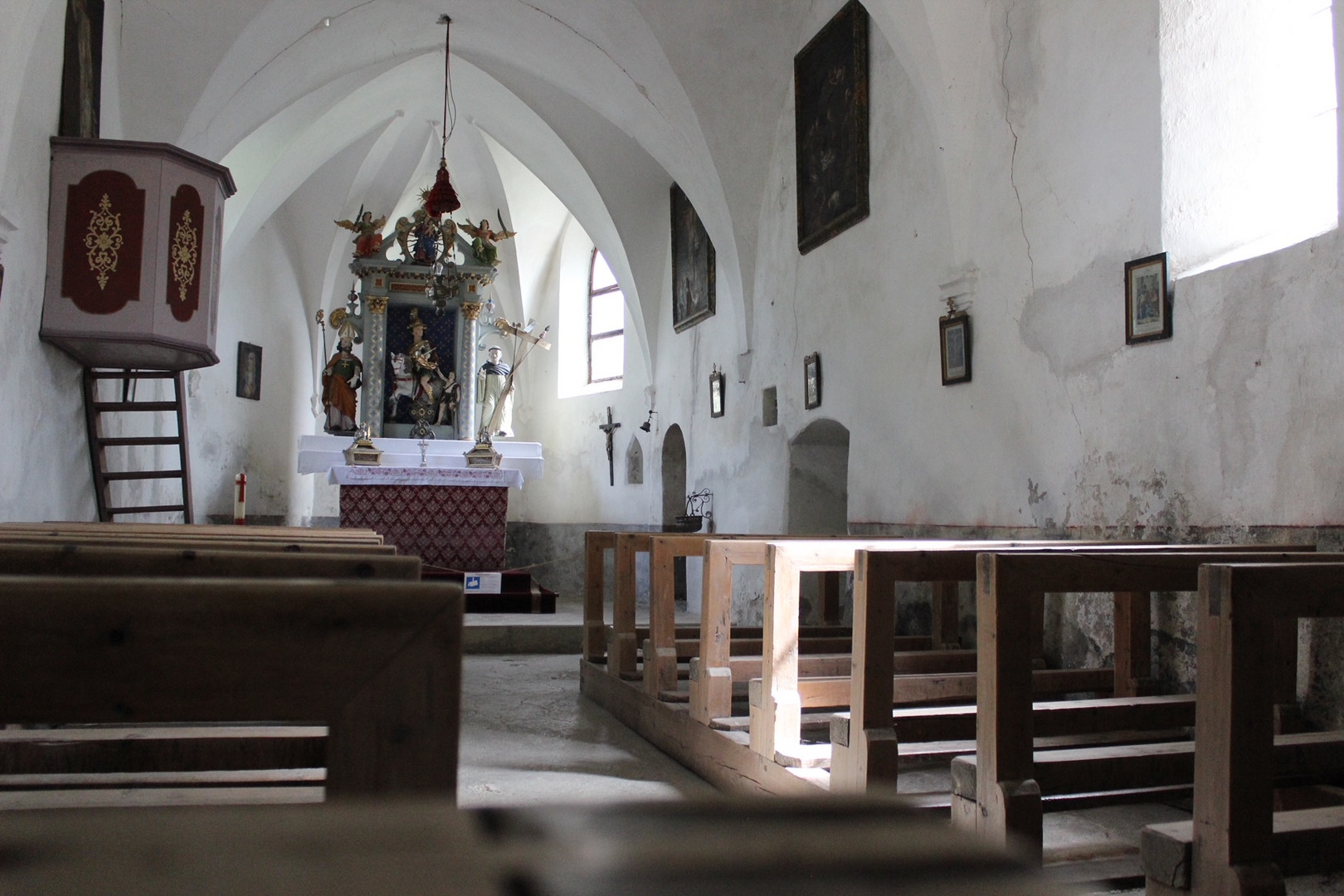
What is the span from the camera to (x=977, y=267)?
229 inches

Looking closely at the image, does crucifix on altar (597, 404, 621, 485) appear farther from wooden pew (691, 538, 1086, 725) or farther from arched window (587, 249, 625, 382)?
wooden pew (691, 538, 1086, 725)

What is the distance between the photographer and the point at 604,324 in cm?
1456

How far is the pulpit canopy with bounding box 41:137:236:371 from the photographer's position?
18.7 feet

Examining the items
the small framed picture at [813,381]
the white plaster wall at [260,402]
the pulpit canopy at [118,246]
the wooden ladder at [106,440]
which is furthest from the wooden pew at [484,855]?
the white plaster wall at [260,402]

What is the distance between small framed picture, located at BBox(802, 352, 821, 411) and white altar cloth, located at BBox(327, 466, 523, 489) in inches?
139

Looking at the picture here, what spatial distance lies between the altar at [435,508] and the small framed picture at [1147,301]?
6642 millimetres

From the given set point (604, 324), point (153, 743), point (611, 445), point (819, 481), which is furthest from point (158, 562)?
point (604, 324)

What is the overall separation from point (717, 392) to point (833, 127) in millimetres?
3046

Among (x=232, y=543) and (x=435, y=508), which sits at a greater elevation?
(x=435, y=508)

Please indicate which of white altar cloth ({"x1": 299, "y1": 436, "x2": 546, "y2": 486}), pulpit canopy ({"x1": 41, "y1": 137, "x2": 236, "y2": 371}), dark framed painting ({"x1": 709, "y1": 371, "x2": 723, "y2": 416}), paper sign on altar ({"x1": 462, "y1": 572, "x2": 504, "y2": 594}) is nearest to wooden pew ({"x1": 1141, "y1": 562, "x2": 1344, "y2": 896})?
pulpit canopy ({"x1": 41, "y1": 137, "x2": 236, "y2": 371})

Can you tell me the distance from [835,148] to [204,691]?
7.16 metres

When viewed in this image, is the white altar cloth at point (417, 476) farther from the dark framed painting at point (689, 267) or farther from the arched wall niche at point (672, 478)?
the dark framed painting at point (689, 267)

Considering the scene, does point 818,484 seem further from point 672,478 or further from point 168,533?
point 168,533

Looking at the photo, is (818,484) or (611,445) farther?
(611,445)
